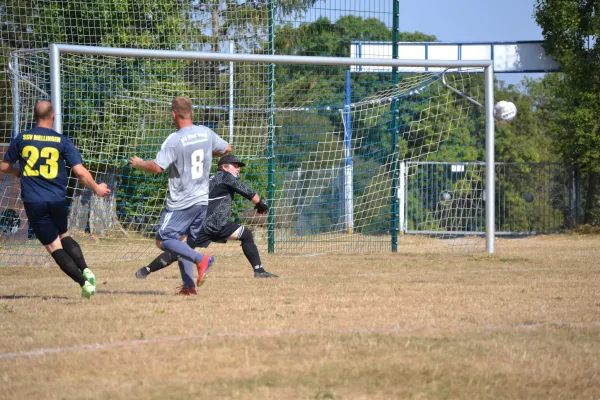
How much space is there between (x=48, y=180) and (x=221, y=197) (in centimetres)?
271

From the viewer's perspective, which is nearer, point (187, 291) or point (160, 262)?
point (187, 291)

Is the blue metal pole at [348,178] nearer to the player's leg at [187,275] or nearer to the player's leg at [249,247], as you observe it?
the player's leg at [249,247]

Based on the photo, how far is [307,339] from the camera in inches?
232

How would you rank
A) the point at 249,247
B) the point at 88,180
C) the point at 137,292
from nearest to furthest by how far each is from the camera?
the point at 88,180 < the point at 137,292 < the point at 249,247

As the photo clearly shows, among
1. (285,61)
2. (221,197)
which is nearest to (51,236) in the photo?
(221,197)

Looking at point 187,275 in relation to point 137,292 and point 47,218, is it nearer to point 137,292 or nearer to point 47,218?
point 137,292

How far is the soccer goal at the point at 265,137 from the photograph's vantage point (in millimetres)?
14562

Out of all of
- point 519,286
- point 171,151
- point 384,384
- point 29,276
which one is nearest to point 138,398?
point 384,384

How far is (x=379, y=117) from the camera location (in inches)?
643

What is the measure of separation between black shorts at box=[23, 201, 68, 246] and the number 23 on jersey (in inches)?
10.6

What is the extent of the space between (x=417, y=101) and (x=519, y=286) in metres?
7.99

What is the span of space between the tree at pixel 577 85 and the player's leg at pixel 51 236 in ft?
56.6

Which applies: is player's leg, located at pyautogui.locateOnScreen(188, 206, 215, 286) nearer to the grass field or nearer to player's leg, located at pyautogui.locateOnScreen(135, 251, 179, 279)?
the grass field

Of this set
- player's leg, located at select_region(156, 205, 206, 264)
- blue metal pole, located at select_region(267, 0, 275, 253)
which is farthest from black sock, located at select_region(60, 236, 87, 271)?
blue metal pole, located at select_region(267, 0, 275, 253)
